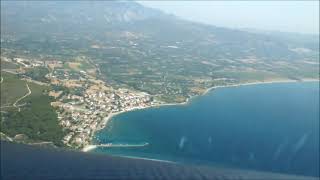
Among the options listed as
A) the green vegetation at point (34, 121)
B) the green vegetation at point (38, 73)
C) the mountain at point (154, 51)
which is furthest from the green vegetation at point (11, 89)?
the mountain at point (154, 51)

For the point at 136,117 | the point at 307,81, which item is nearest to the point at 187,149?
the point at 136,117

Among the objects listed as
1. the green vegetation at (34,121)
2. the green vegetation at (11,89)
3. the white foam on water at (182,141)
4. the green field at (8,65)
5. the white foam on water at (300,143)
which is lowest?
the white foam on water at (300,143)

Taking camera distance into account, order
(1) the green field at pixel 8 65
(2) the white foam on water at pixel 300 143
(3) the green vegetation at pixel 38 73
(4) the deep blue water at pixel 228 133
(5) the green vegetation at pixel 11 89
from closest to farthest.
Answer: (4) the deep blue water at pixel 228 133 < (2) the white foam on water at pixel 300 143 < (5) the green vegetation at pixel 11 89 < (3) the green vegetation at pixel 38 73 < (1) the green field at pixel 8 65

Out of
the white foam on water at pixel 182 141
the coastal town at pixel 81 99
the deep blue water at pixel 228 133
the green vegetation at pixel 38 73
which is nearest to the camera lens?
the deep blue water at pixel 228 133

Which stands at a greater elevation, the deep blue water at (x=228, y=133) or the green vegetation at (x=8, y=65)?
the green vegetation at (x=8, y=65)

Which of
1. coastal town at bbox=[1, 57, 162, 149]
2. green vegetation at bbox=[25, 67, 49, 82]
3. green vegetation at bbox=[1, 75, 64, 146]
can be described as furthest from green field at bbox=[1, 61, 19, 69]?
green vegetation at bbox=[1, 75, 64, 146]

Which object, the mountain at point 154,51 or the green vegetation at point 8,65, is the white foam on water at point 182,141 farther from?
the green vegetation at point 8,65
